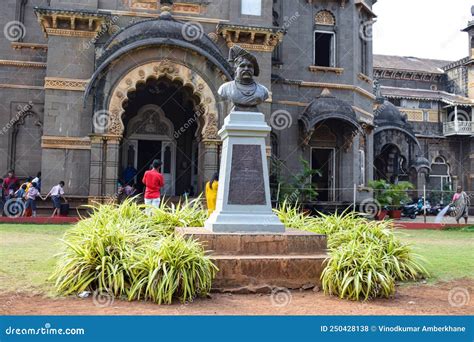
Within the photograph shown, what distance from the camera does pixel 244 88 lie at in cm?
845

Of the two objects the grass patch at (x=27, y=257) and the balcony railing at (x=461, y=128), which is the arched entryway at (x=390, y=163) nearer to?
the balcony railing at (x=461, y=128)

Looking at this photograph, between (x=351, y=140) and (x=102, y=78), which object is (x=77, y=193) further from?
(x=351, y=140)

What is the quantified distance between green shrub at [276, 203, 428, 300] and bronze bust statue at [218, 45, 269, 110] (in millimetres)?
2589

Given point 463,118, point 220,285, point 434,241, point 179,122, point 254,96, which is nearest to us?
point 220,285

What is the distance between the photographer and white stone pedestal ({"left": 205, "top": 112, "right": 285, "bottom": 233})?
7.87m

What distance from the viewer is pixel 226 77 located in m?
16.4

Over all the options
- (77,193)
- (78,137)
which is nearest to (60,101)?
(78,137)

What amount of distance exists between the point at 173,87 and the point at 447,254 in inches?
461

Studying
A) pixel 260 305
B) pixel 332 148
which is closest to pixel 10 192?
pixel 332 148

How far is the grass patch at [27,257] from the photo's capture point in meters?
6.47

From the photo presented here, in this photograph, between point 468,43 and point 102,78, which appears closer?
point 102,78

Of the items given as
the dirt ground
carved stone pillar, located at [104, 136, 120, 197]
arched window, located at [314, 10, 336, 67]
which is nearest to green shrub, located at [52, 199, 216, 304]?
the dirt ground

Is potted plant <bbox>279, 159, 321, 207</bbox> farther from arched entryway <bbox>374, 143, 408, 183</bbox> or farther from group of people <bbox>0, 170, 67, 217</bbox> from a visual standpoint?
arched entryway <bbox>374, 143, 408, 183</bbox>

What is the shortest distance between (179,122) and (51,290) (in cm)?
1423
